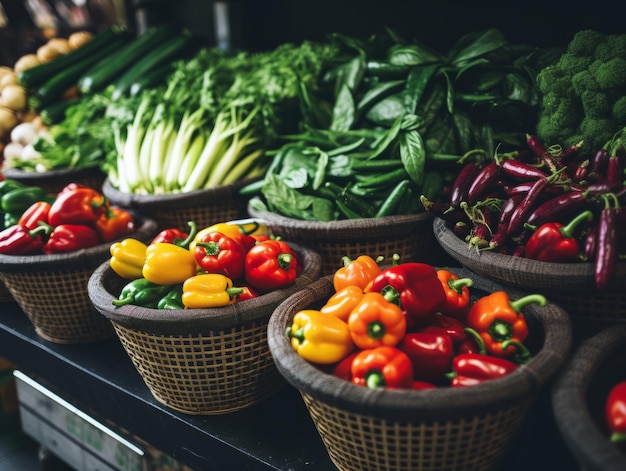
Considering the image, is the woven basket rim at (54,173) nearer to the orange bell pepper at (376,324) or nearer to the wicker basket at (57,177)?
the wicker basket at (57,177)

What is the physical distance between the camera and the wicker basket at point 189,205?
8.23 feet

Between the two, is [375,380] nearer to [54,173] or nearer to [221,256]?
[221,256]

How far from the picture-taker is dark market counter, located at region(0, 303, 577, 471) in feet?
5.17

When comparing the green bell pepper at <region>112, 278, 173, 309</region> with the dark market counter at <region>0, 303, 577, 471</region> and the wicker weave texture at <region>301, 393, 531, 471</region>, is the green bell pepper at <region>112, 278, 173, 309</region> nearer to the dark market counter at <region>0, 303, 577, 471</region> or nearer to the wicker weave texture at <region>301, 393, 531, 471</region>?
the dark market counter at <region>0, 303, 577, 471</region>

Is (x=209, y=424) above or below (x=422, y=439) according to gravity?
below

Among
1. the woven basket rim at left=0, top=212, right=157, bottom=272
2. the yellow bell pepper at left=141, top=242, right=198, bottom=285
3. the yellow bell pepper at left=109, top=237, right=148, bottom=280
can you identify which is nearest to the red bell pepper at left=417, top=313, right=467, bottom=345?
the yellow bell pepper at left=141, top=242, right=198, bottom=285

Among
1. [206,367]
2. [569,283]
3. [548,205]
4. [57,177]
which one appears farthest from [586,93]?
[57,177]

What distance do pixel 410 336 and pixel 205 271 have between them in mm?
720

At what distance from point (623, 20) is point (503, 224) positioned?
132 centimetres

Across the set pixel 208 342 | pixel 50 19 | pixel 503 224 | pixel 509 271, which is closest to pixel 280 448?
pixel 208 342

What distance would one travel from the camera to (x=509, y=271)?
154 centimetres

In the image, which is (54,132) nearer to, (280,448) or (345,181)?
(345,181)

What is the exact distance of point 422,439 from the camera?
1235 millimetres

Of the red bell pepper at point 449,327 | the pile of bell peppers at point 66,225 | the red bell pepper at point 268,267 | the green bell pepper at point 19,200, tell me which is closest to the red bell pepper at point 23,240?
the pile of bell peppers at point 66,225
